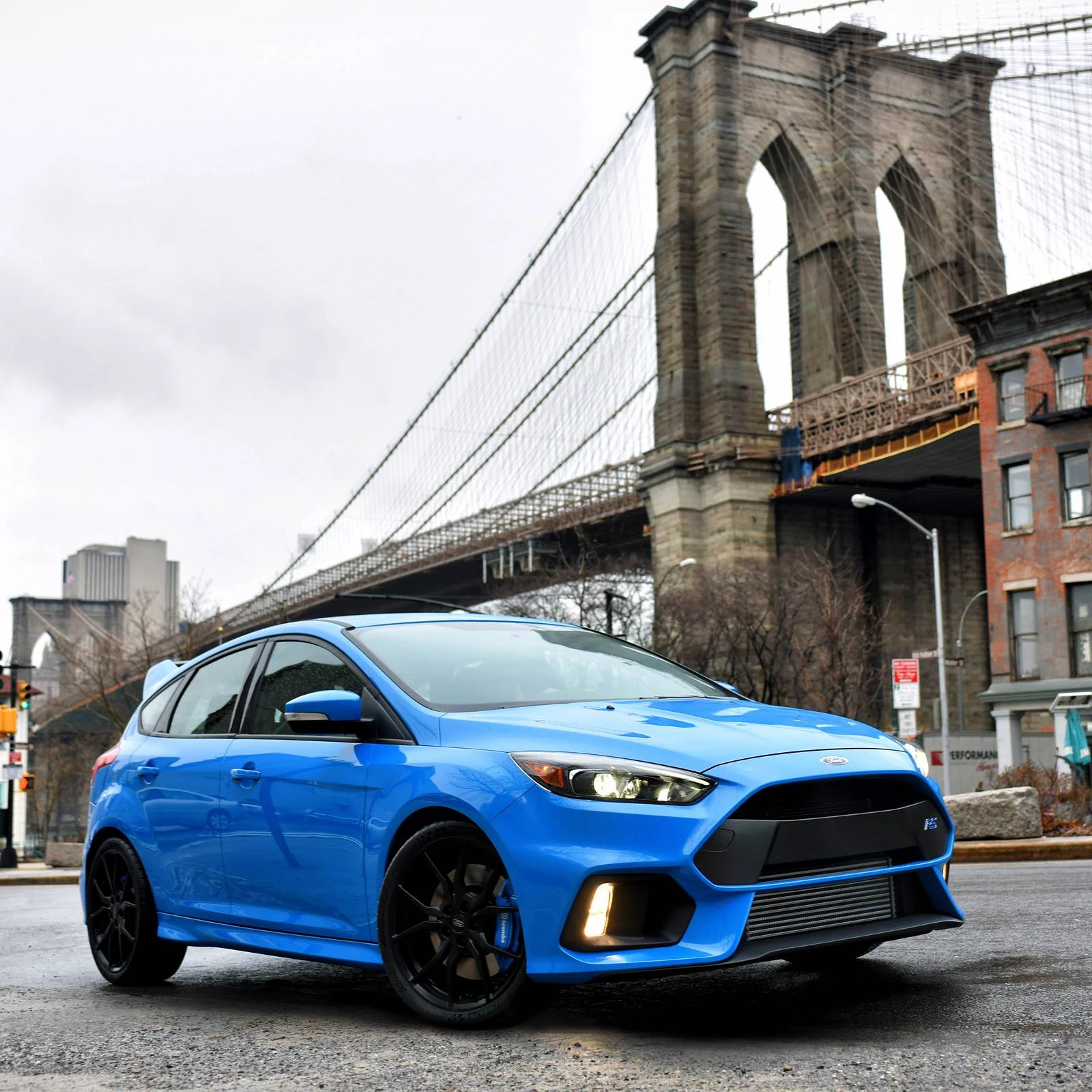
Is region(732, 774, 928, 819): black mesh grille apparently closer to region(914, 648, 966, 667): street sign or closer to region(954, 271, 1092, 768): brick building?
region(914, 648, 966, 667): street sign

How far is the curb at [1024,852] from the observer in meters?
16.1

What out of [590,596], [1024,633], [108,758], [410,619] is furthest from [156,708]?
[590,596]

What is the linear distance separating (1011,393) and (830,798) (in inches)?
1686

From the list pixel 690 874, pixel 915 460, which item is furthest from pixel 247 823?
pixel 915 460

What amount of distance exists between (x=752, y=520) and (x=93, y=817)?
164 feet

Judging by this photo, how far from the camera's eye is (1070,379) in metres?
43.8

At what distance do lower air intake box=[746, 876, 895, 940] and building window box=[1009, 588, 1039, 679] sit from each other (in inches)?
1625

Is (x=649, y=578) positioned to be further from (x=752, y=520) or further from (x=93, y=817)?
(x=93, y=817)

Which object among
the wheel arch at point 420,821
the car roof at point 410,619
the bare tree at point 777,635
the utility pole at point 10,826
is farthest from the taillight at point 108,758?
the bare tree at point 777,635

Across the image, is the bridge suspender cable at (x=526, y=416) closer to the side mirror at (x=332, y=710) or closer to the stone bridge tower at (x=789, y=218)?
the stone bridge tower at (x=789, y=218)

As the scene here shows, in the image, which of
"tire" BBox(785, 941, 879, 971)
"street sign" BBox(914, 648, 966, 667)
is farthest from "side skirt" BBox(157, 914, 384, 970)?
"street sign" BBox(914, 648, 966, 667)

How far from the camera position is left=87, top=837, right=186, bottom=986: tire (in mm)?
7020

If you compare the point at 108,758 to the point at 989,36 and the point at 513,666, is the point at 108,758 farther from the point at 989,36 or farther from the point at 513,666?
the point at 989,36

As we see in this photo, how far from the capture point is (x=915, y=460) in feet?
178
